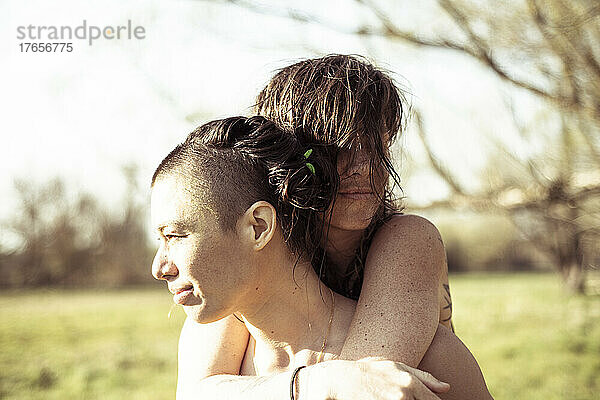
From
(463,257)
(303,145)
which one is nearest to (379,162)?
(303,145)

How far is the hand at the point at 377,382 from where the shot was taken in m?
0.91

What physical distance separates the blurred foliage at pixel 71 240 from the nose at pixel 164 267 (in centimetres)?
390

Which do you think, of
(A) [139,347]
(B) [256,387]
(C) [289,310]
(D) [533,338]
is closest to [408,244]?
(C) [289,310]

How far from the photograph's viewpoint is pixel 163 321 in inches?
258

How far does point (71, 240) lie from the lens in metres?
5.61

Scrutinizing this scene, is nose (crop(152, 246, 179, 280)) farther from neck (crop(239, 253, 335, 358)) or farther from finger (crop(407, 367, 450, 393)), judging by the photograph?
finger (crop(407, 367, 450, 393))

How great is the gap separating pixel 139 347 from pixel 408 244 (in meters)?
4.91

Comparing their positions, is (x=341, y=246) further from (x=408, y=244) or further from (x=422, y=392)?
(x=422, y=392)

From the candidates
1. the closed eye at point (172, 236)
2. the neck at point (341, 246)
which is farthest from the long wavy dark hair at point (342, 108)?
the closed eye at point (172, 236)

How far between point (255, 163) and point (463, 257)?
1052 centimetres

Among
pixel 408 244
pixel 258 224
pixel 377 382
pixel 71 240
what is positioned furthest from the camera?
pixel 71 240

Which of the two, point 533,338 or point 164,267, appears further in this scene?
point 533,338

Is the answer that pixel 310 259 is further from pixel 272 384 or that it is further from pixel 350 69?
pixel 350 69

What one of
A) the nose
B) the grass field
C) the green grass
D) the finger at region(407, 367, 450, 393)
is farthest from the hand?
the green grass
